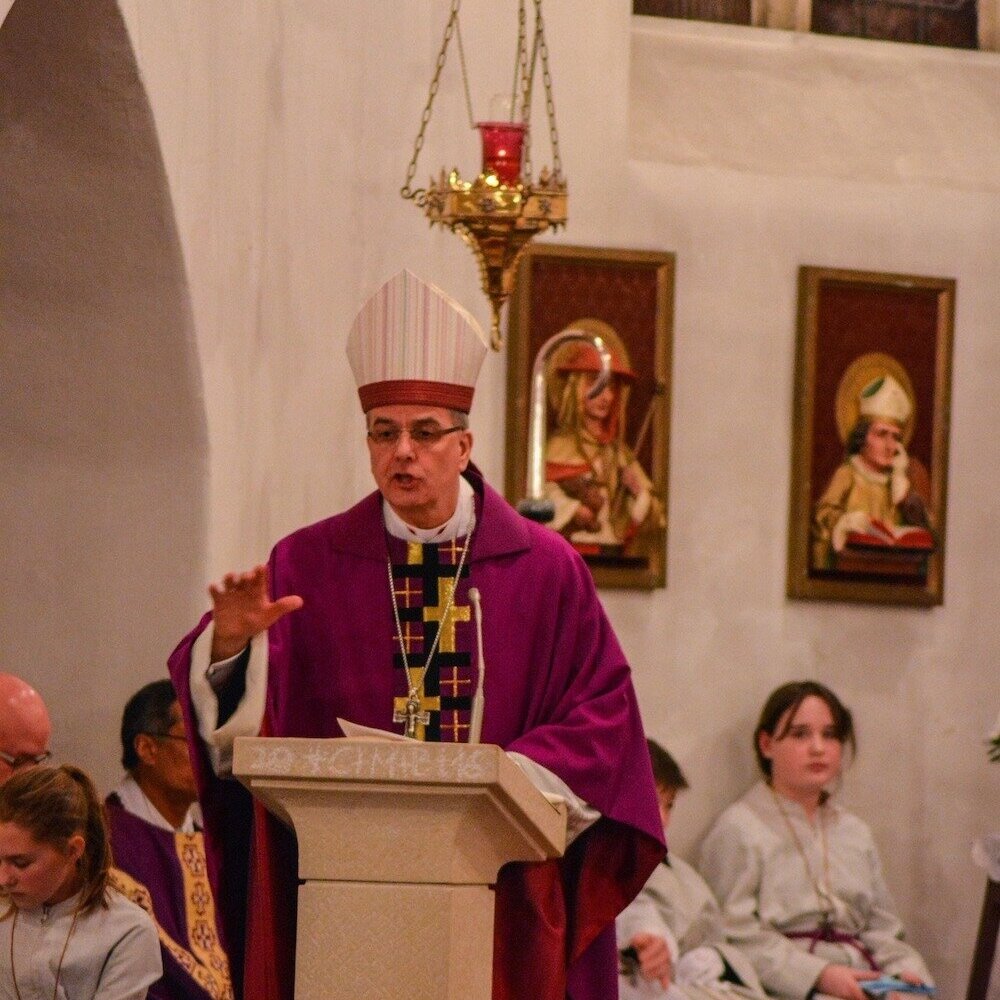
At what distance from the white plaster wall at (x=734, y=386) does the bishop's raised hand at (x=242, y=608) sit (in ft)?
13.2

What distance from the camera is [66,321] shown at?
6555mm

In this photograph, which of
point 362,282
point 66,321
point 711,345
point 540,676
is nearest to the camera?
point 540,676

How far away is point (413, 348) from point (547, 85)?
13.8 ft

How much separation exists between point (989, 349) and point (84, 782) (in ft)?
18.7

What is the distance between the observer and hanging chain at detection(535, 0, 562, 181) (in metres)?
8.30

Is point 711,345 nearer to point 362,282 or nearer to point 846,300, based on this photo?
point 846,300

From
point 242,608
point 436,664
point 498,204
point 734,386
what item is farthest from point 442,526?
point 734,386

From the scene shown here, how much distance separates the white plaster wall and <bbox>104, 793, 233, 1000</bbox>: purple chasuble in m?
1.91

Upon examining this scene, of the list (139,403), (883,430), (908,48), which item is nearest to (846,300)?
(883,430)

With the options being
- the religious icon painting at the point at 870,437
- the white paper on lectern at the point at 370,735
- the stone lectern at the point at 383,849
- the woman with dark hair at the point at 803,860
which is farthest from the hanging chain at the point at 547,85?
the stone lectern at the point at 383,849

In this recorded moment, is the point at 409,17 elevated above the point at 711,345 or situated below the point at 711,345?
above

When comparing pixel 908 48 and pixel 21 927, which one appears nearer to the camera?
pixel 21 927

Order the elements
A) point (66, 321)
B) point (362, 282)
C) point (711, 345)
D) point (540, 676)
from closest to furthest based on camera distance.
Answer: point (540, 676)
point (66, 321)
point (362, 282)
point (711, 345)

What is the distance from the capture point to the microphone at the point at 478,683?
4340mm
